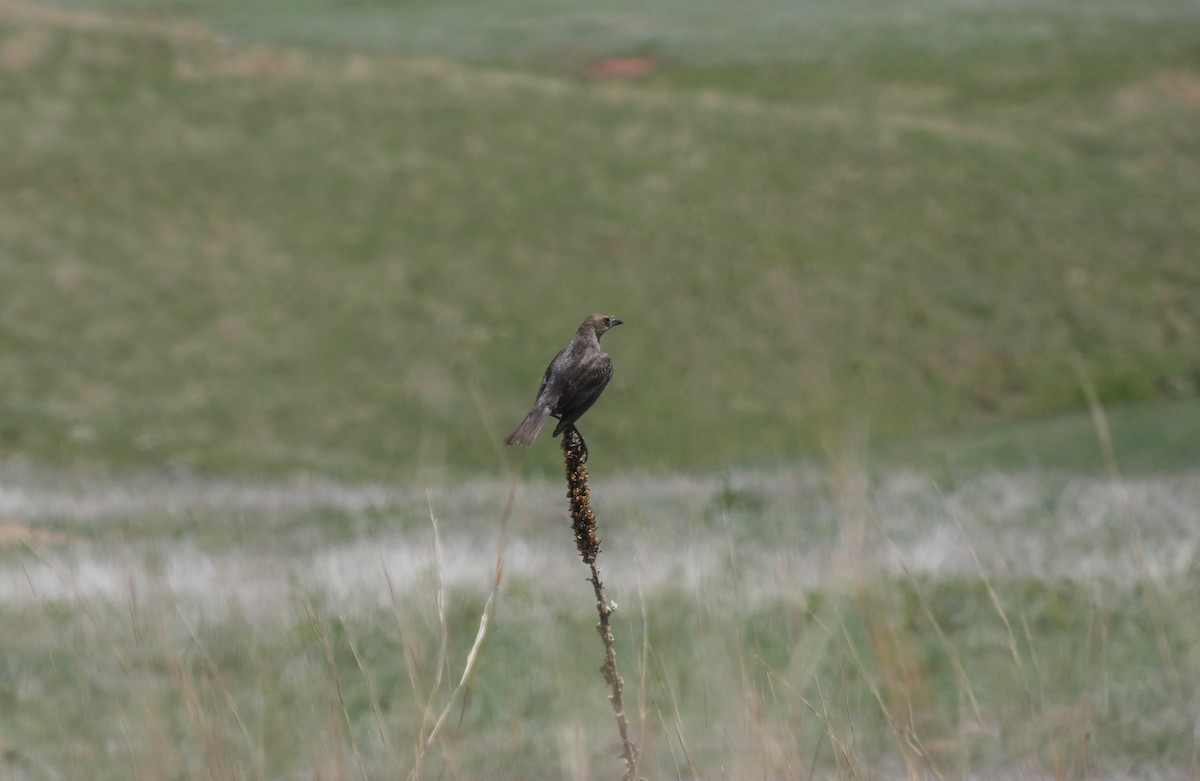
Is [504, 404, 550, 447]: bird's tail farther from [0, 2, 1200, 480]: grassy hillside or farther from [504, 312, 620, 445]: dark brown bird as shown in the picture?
[0, 2, 1200, 480]: grassy hillside

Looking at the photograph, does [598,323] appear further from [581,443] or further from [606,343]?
[606,343]

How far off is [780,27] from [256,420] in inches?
1174

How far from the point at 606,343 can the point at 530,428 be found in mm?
19688

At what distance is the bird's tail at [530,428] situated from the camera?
2.30m

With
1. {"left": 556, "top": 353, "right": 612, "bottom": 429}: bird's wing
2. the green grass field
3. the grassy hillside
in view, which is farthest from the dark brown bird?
the grassy hillside

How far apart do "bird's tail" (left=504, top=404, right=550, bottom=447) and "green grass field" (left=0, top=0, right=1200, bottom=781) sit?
0.80ft

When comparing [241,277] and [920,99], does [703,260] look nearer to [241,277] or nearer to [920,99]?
[241,277]

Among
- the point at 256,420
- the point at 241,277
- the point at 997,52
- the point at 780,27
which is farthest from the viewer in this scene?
the point at 780,27

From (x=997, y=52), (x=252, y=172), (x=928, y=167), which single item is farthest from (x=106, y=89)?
(x=997, y=52)

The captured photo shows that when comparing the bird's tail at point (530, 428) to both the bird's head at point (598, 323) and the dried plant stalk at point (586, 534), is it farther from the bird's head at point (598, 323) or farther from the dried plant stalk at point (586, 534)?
the bird's head at point (598, 323)

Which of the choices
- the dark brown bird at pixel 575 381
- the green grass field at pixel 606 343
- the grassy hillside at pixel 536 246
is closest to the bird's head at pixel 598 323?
the dark brown bird at pixel 575 381

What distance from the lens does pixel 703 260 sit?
27016 mm

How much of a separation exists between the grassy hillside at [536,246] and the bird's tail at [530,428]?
1599cm

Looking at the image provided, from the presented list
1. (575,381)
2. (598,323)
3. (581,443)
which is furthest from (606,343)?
(581,443)
